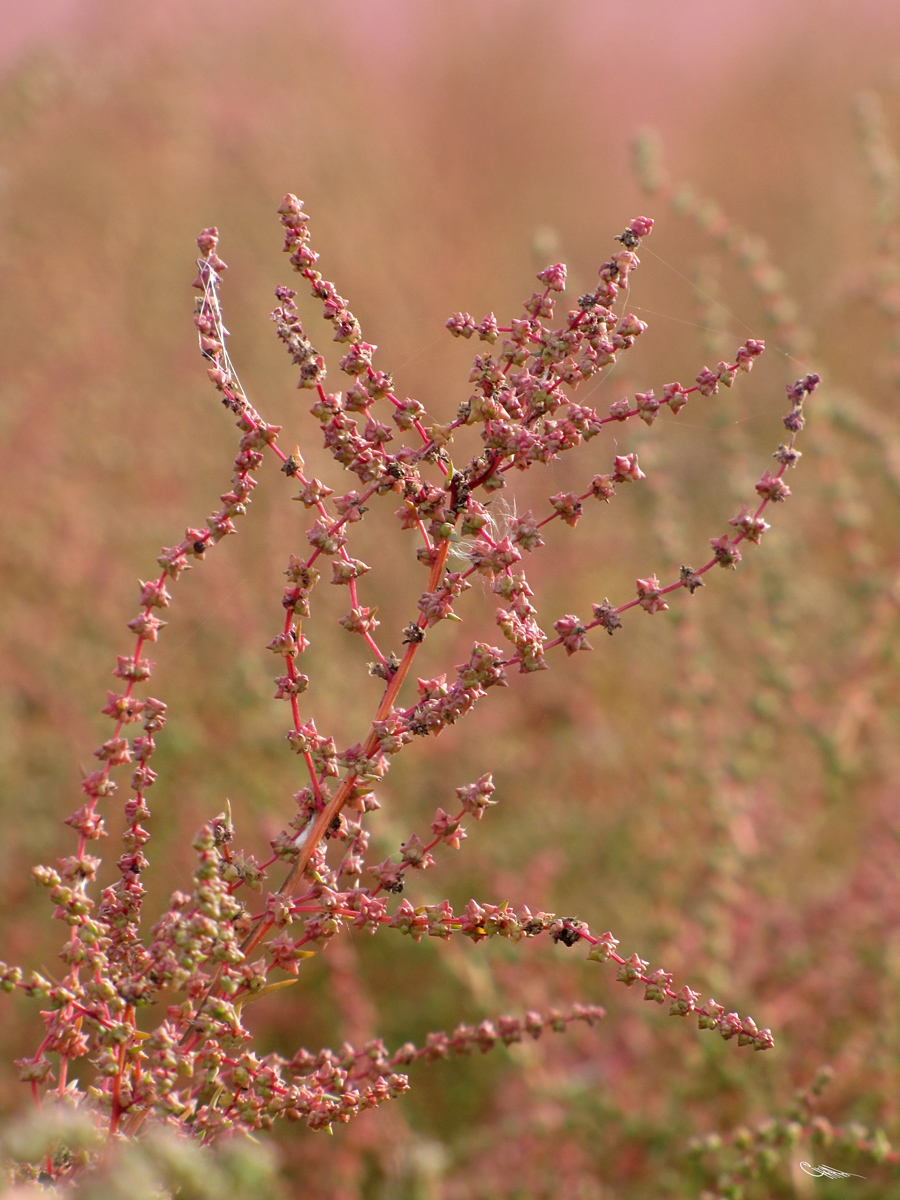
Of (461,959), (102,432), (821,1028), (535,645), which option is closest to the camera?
(535,645)

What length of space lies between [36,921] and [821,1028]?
1.99 meters

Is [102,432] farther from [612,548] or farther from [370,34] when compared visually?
[370,34]

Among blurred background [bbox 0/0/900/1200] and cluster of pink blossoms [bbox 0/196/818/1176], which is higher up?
blurred background [bbox 0/0/900/1200]

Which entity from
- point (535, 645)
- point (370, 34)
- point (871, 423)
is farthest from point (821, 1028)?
point (370, 34)

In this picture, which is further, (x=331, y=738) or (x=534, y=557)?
(x=534, y=557)

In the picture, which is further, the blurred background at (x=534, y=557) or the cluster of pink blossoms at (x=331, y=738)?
the blurred background at (x=534, y=557)

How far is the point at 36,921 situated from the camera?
264cm

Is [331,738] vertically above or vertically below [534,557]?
below

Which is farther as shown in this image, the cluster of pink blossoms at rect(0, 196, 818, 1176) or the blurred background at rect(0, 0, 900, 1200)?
the blurred background at rect(0, 0, 900, 1200)

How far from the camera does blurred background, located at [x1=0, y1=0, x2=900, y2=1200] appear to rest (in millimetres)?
2334

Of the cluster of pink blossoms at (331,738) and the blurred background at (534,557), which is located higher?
the blurred background at (534,557)

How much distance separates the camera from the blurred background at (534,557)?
2.33 m

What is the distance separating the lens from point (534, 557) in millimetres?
4176

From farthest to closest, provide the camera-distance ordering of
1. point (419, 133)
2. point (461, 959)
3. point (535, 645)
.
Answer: point (419, 133), point (461, 959), point (535, 645)
